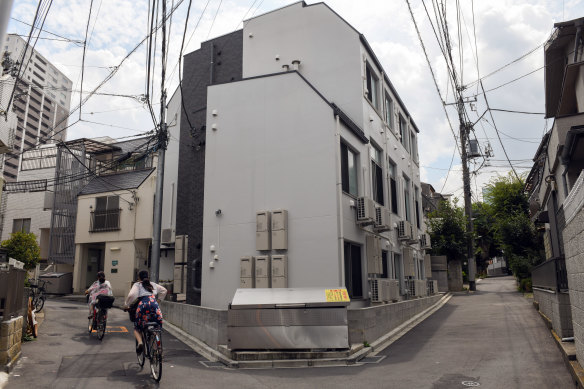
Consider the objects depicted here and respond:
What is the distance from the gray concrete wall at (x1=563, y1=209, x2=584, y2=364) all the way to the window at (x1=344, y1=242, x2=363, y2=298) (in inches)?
264

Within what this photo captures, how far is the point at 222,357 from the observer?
9.02 meters

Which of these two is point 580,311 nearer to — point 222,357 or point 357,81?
point 222,357

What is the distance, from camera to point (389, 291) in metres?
14.1

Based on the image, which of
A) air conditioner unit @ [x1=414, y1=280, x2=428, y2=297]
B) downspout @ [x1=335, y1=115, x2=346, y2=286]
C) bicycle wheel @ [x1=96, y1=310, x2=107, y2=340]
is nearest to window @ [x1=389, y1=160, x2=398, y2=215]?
air conditioner unit @ [x1=414, y1=280, x2=428, y2=297]

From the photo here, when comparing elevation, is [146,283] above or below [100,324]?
above

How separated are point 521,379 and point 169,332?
386 inches

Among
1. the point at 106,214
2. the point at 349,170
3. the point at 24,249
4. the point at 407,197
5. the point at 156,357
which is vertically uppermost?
the point at 407,197

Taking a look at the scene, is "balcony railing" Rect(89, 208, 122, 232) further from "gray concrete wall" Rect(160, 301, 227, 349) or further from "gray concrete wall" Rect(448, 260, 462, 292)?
"gray concrete wall" Rect(448, 260, 462, 292)

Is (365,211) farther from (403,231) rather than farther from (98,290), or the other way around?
(98,290)

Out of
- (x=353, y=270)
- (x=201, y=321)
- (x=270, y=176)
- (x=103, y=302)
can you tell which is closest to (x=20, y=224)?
(x=103, y=302)

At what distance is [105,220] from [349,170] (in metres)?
18.4

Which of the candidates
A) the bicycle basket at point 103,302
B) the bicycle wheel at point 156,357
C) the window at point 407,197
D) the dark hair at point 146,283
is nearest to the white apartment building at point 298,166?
the bicycle basket at point 103,302

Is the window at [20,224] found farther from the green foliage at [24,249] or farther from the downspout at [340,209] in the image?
the downspout at [340,209]

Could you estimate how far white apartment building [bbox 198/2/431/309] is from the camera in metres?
12.4
